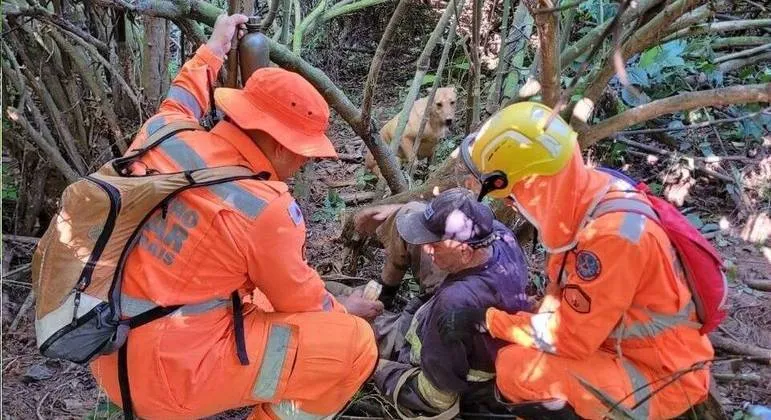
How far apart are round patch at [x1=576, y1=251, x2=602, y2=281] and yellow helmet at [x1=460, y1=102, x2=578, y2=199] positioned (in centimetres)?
32

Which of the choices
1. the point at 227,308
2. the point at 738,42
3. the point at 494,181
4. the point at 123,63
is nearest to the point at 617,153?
the point at 738,42

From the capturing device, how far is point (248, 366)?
294 cm

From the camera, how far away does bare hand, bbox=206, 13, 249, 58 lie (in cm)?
335

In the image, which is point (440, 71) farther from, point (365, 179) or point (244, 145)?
point (244, 145)

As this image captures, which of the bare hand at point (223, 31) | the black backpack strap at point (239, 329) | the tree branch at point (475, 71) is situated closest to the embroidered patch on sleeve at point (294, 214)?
the black backpack strap at point (239, 329)

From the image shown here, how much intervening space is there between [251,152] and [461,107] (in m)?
5.38

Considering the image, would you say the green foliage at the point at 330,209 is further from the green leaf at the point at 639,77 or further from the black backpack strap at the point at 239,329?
the black backpack strap at the point at 239,329

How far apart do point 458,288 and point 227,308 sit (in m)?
1.02

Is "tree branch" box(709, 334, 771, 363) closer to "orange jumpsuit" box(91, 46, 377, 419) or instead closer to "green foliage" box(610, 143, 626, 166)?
"orange jumpsuit" box(91, 46, 377, 419)

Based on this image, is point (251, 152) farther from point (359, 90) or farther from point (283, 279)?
point (359, 90)

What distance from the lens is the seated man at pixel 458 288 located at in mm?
3039

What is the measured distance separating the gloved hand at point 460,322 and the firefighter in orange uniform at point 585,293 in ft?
0.53

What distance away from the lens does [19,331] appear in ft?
13.4

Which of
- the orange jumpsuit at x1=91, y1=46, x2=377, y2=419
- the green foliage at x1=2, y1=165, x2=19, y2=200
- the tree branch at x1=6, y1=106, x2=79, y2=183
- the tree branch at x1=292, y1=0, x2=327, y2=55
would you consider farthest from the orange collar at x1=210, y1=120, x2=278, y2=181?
the green foliage at x1=2, y1=165, x2=19, y2=200
